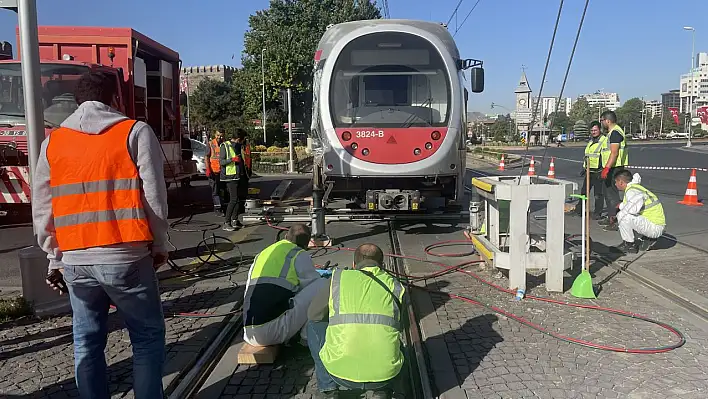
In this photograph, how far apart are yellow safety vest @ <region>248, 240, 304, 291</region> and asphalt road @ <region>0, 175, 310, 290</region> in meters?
3.62

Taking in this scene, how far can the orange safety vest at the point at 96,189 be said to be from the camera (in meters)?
2.84

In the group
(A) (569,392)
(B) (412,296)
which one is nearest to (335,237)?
(B) (412,296)

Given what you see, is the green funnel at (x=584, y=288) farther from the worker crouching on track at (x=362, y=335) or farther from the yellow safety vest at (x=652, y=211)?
the worker crouching on track at (x=362, y=335)

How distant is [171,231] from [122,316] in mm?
7147

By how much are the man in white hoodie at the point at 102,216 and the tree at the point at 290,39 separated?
3310 cm

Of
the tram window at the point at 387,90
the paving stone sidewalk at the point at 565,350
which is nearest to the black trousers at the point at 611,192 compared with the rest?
the tram window at the point at 387,90

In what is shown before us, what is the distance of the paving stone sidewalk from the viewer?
372 cm

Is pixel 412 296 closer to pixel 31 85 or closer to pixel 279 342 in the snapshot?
pixel 279 342

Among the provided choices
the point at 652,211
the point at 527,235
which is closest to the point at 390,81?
the point at 527,235

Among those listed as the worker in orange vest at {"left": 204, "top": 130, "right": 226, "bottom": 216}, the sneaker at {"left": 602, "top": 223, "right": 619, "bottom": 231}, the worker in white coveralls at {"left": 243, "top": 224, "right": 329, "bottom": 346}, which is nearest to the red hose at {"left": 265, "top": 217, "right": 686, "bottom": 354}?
the worker in white coveralls at {"left": 243, "top": 224, "right": 329, "bottom": 346}

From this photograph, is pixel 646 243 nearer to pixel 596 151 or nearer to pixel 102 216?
pixel 596 151

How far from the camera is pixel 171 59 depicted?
12.8 metres

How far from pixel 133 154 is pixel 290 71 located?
35.4 m

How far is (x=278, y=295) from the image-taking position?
422cm
